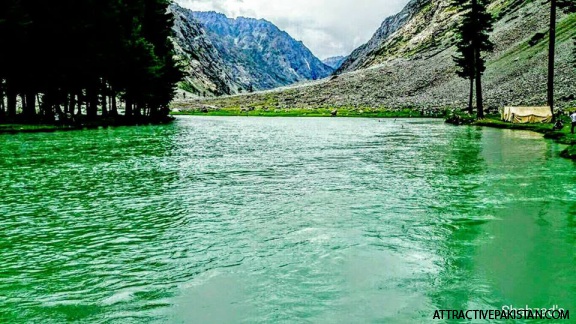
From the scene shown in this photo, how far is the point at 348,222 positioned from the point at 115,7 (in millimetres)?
64137

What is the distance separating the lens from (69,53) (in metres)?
59.9

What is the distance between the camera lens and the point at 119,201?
16422 millimetres

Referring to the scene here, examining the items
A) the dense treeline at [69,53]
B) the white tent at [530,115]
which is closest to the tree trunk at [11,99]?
the dense treeline at [69,53]

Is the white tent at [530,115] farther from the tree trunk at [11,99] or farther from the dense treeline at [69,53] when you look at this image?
the tree trunk at [11,99]

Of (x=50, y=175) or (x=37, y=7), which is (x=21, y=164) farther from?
(x=37, y=7)

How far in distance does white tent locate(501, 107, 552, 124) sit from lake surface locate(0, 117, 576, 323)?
35434 millimetres

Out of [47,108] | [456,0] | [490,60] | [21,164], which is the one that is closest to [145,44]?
[47,108]

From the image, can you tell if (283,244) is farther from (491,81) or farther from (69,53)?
(491,81)

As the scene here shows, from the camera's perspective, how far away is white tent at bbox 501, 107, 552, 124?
54969 mm

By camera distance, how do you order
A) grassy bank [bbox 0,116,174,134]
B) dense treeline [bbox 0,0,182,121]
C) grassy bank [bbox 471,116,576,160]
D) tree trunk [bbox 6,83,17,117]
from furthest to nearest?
tree trunk [bbox 6,83,17,117] < dense treeline [bbox 0,0,182,121] < grassy bank [bbox 0,116,174,134] < grassy bank [bbox 471,116,576,160]

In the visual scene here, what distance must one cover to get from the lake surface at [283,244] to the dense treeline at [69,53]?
128 feet

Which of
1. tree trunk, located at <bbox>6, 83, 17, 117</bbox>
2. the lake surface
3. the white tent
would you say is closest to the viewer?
the lake surface

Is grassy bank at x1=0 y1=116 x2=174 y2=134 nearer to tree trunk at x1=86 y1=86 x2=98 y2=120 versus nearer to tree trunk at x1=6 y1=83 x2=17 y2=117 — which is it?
tree trunk at x1=86 y1=86 x2=98 y2=120

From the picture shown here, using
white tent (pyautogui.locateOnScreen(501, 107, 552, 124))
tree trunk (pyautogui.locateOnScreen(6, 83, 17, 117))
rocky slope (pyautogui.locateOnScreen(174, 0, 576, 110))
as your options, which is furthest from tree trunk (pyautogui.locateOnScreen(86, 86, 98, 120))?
rocky slope (pyautogui.locateOnScreen(174, 0, 576, 110))
